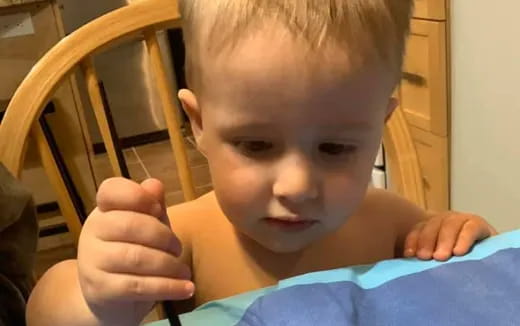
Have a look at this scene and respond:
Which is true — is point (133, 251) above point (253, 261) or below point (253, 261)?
above

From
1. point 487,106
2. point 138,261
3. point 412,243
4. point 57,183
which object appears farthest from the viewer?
point 487,106

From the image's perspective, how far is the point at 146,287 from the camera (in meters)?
0.41

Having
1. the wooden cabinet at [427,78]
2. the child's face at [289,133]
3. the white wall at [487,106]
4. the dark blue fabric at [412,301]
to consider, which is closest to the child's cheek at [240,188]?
the child's face at [289,133]

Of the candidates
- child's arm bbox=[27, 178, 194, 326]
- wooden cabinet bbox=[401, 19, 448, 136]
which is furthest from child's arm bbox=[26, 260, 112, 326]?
wooden cabinet bbox=[401, 19, 448, 136]

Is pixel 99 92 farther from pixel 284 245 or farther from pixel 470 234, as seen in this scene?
pixel 470 234

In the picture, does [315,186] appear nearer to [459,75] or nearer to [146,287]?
[146,287]

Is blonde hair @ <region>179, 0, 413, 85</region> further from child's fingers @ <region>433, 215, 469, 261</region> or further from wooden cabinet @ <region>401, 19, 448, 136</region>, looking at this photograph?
wooden cabinet @ <region>401, 19, 448, 136</region>

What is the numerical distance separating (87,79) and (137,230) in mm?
461

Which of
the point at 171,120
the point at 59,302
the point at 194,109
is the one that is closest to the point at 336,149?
the point at 194,109

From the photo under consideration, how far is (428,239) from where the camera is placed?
1.97ft

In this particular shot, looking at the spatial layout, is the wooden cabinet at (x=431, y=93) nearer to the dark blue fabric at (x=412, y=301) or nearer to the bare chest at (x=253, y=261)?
the bare chest at (x=253, y=261)

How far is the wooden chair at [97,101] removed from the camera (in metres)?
0.75

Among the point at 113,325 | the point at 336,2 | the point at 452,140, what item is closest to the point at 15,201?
the point at 113,325

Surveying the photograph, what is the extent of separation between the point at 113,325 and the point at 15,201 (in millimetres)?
127
